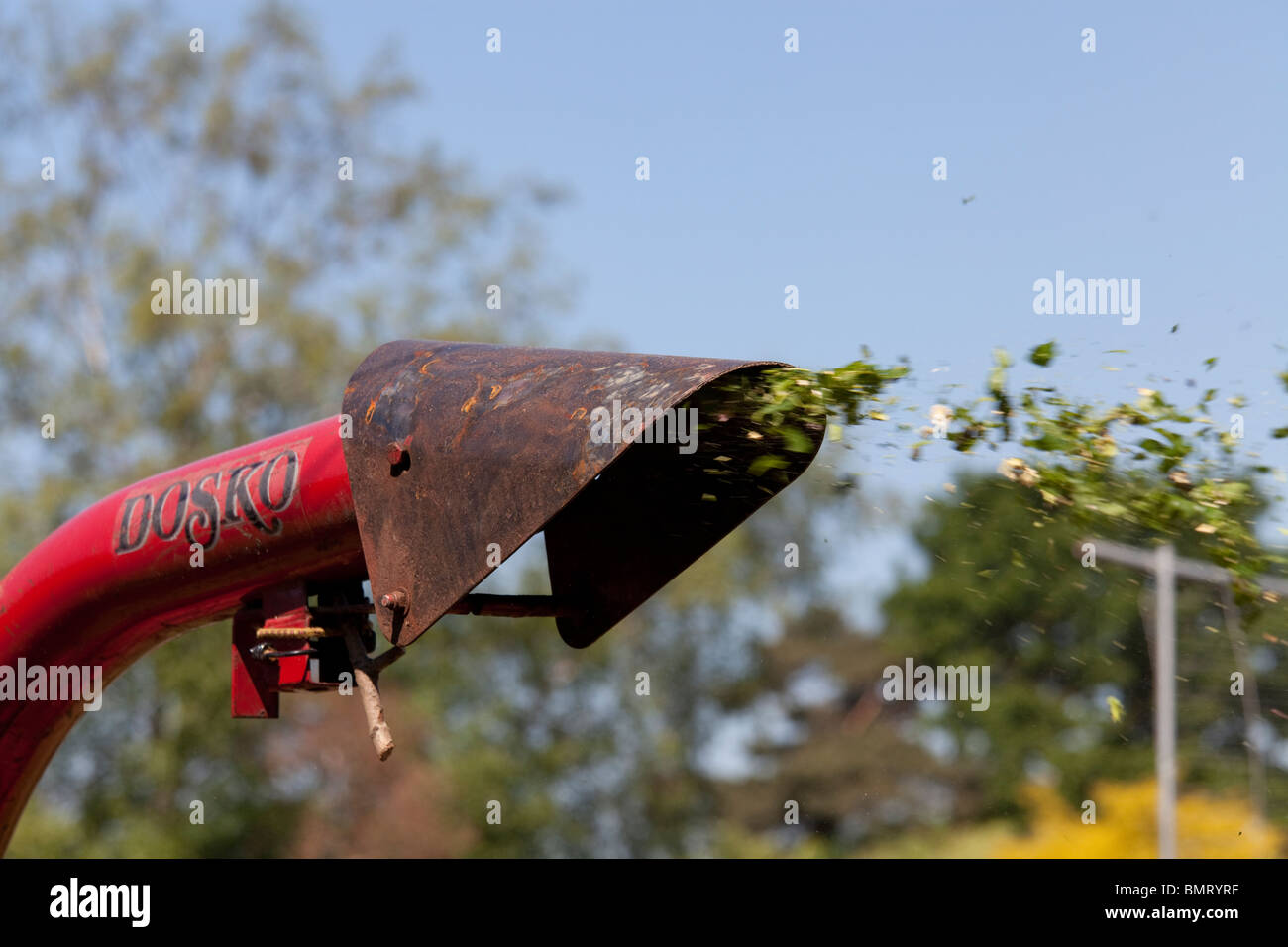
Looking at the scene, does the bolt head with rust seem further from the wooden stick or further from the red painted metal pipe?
the red painted metal pipe

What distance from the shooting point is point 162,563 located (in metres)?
4.18

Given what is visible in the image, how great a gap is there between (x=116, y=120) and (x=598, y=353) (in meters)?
23.7

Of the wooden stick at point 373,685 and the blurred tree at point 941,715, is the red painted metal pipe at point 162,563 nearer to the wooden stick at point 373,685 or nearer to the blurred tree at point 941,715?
the wooden stick at point 373,685

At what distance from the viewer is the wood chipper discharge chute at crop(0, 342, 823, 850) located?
3.39 metres

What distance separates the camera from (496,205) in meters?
26.2

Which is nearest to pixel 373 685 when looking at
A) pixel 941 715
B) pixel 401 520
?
pixel 401 520

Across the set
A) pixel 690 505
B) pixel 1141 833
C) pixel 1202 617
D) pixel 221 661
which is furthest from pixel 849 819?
pixel 690 505

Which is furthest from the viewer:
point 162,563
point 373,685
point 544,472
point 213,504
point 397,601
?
point 162,563

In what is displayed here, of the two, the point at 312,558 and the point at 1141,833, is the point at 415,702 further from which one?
the point at 312,558

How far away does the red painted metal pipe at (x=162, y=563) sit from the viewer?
12.8 feet

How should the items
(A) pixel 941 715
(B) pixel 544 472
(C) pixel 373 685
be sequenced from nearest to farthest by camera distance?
(B) pixel 544 472, (C) pixel 373 685, (A) pixel 941 715

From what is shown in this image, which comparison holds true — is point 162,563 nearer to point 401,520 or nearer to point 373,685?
point 373,685

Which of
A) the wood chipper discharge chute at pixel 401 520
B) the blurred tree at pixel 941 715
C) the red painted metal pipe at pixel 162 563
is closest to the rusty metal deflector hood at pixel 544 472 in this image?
the wood chipper discharge chute at pixel 401 520

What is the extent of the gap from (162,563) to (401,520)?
99 cm
